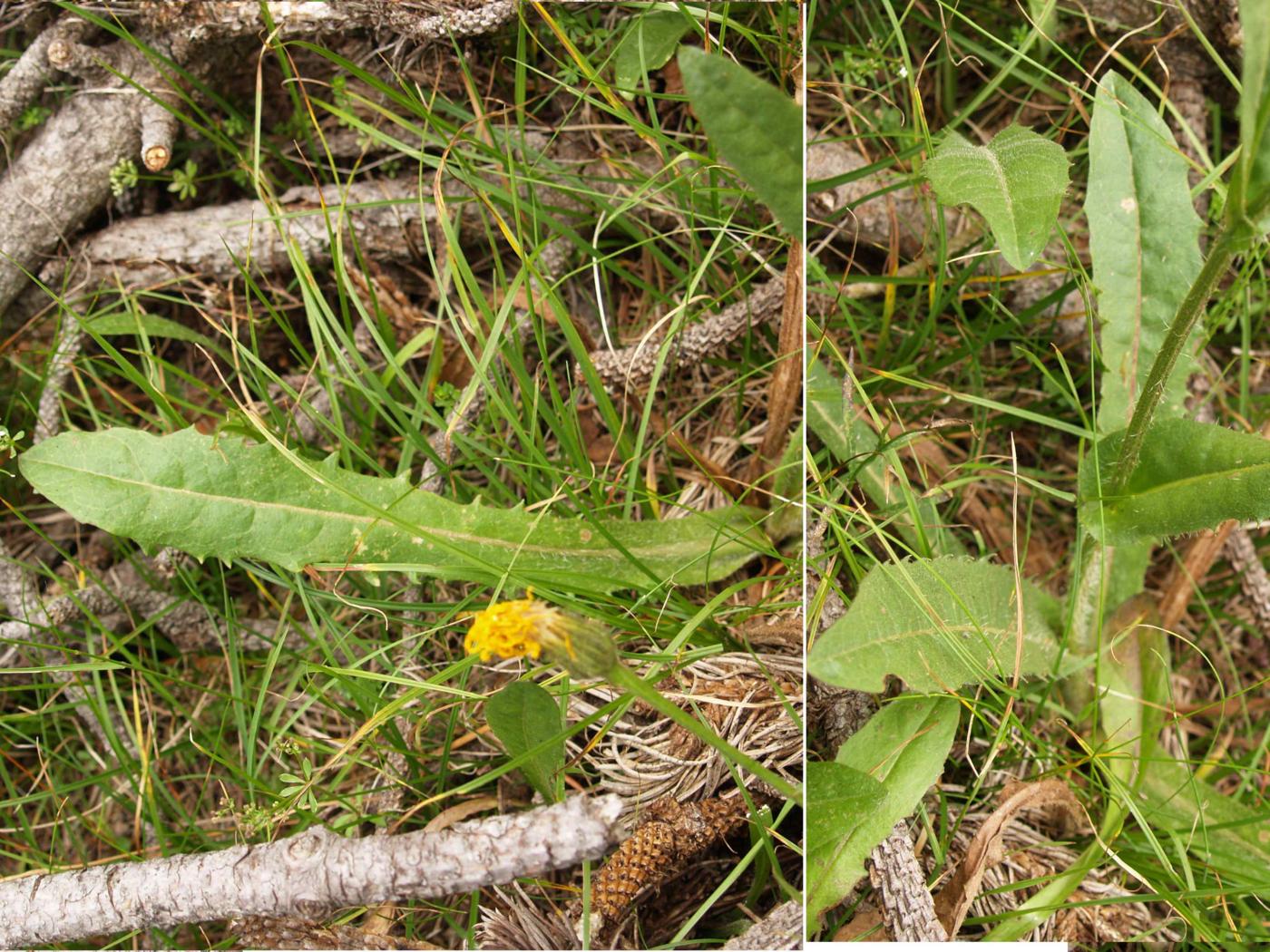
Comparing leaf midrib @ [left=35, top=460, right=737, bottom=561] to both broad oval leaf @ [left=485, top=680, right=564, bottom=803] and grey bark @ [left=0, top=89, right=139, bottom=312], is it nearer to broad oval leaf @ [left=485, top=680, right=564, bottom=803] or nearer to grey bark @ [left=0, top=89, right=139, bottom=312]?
broad oval leaf @ [left=485, top=680, right=564, bottom=803]

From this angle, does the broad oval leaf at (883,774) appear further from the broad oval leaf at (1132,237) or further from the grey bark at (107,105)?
the grey bark at (107,105)

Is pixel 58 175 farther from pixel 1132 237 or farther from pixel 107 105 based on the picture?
pixel 1132 237

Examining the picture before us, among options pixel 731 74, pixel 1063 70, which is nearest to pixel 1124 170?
pixel 1063 70

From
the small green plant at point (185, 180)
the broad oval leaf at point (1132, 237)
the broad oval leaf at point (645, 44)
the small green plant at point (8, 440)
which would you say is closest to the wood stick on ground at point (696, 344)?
the broad oval leaf at point (645, 44)


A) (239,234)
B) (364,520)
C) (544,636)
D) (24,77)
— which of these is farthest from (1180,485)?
(24,77)

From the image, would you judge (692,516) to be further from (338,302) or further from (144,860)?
(144,860)

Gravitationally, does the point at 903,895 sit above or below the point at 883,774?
below

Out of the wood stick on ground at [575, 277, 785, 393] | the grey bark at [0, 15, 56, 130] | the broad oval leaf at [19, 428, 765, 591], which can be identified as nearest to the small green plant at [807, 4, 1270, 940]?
the wood stick on ground at [575, 277, 785, 393]
